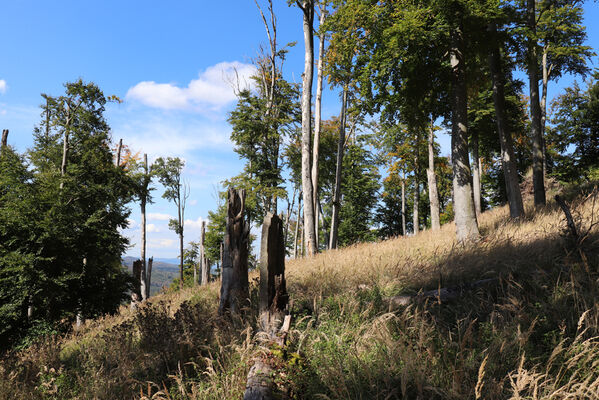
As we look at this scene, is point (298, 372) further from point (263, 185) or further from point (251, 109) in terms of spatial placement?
point (251, 109)

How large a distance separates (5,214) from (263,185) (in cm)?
1215

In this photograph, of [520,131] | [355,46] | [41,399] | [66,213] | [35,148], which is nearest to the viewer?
[41,399]

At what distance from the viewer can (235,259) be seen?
5.88m

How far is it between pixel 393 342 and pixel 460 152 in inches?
A: 276

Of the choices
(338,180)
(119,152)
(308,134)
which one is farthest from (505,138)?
(119,152)

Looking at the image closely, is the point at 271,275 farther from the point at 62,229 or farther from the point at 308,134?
the point at 62,229

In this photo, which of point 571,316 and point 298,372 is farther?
point 571,316

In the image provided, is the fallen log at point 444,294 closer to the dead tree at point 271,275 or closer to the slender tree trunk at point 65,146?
the dead tree at point 271,275

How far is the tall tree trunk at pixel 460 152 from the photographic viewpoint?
338 inches

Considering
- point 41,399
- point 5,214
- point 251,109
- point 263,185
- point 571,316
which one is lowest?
point 41,399

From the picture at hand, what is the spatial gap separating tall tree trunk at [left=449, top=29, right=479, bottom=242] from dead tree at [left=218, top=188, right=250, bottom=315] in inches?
234

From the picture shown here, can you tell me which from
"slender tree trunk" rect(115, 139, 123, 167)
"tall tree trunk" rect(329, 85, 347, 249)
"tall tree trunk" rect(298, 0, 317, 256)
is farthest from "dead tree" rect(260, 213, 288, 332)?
"slender tree trunk" rect(115, 139, 123, 167)

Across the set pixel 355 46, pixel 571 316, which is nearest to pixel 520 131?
pixel 355 46

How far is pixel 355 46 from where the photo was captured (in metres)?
9.91
